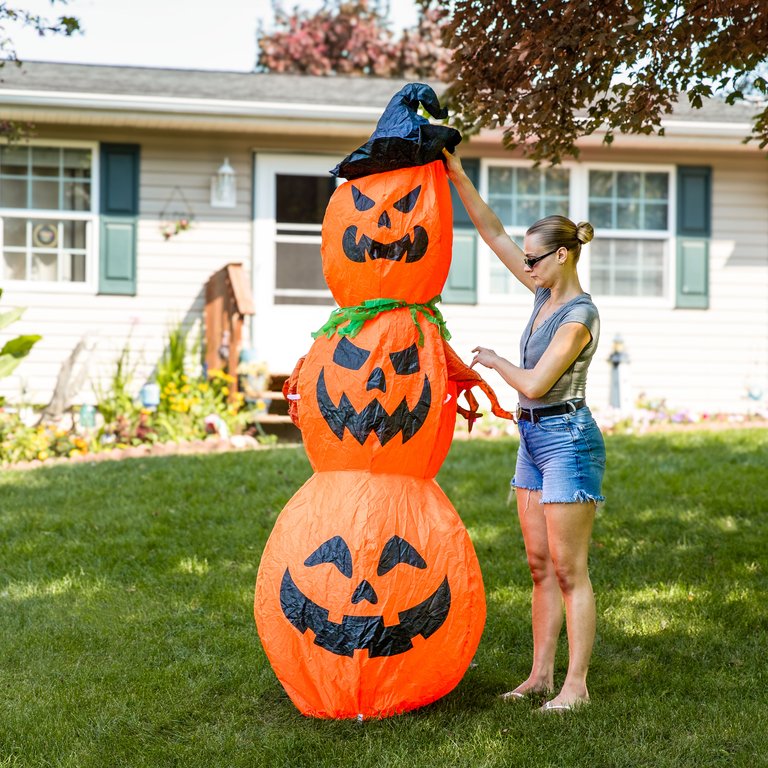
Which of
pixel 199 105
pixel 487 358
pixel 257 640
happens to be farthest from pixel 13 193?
pixel 487 358

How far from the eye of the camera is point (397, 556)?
321cm

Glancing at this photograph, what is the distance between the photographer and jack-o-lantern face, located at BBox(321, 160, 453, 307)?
3375 millimetres

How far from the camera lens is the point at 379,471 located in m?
3.34

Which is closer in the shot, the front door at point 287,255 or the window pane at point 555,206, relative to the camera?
the front door at point 287,255

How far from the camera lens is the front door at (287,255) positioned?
→ 10.6m

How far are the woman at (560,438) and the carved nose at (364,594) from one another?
62 centimetres

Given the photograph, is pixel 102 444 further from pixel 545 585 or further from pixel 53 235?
pixel 545 585

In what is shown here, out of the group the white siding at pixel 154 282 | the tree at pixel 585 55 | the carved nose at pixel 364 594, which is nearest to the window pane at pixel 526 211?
the white siding at pixel 154 282

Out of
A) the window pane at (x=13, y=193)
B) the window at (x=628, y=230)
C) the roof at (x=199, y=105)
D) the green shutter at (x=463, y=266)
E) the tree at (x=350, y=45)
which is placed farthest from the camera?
the tree at (x=350, y=45)

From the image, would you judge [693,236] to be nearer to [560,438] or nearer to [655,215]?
[655,215]

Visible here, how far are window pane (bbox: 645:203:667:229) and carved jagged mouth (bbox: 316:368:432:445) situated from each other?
877 centimetres

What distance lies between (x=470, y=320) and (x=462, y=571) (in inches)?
307

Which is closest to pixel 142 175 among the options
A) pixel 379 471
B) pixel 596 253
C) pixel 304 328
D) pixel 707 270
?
pixel 304 328

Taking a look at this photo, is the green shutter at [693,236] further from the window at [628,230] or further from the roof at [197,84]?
the roof at [197,84]
